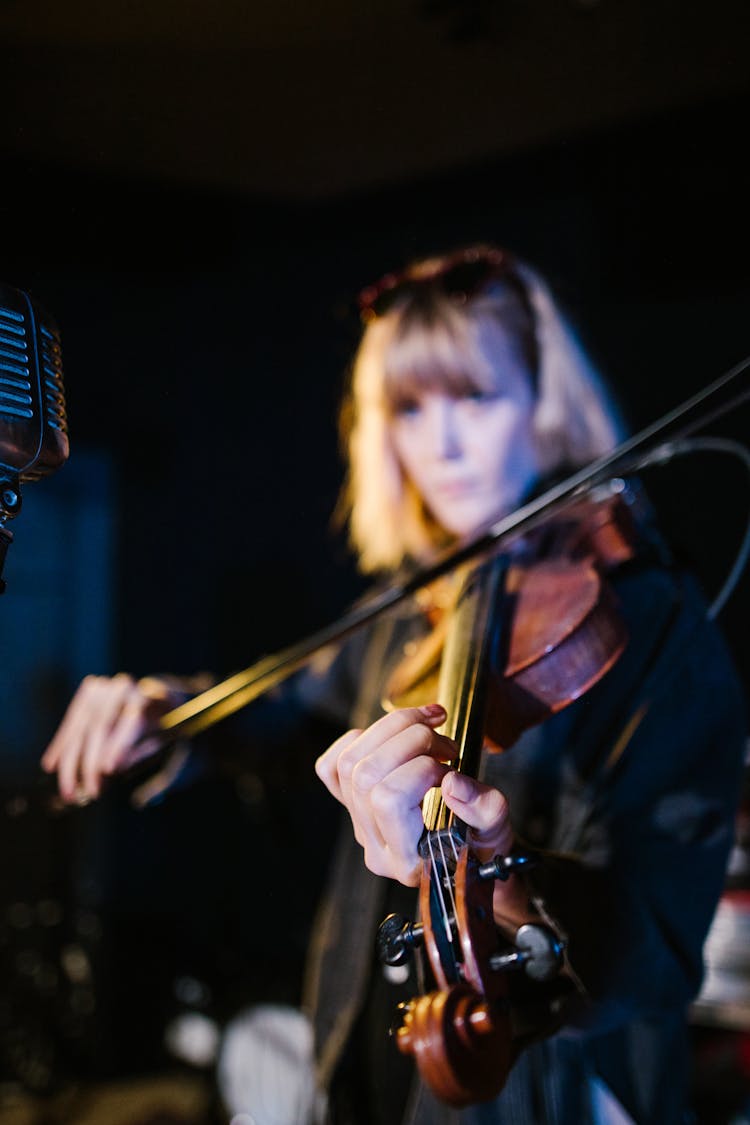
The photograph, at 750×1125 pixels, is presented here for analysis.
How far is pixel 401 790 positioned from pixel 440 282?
61 cm

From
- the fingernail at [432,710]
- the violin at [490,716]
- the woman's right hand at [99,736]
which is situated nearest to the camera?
the violin at [490,716]

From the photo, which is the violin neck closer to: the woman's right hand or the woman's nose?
the woman's nose

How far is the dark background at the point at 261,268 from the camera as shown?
2.95 ft

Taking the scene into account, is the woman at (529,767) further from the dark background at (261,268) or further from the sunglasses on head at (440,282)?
the dark background at (261,268)

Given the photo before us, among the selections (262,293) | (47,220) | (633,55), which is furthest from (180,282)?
(47,220)

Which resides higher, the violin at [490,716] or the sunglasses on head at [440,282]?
the sunglasses on head at [440,282]

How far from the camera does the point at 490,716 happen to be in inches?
26.1

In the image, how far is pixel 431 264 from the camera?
3.34ft

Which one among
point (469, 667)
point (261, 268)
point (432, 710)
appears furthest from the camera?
point (261, 268)

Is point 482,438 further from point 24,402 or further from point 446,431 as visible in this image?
point 24,402

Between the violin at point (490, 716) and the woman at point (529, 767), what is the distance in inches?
1.0

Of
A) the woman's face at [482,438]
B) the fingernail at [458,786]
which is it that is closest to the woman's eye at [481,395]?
the woman's face at [482,438]

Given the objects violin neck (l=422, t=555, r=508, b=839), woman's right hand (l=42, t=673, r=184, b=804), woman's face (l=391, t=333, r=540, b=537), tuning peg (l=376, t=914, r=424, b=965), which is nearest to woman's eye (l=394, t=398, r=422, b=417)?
woman's face (l=391, t=333, r=540, b=537)

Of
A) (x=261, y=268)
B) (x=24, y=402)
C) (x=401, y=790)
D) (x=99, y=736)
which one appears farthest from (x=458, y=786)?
(x=261, y=268)
